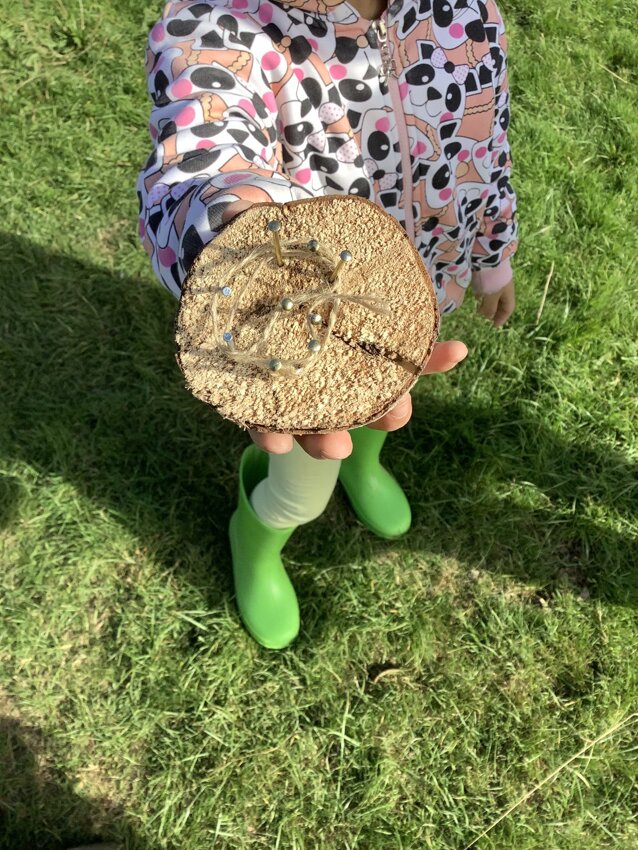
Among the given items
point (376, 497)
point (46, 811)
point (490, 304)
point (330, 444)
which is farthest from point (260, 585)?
point (330, 444)

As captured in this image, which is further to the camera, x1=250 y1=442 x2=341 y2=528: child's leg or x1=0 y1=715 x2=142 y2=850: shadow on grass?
x1=0 y1=715 x2=142 y2=850: shadow on grass

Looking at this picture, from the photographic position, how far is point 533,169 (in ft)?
9.43

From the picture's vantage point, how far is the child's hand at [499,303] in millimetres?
1944

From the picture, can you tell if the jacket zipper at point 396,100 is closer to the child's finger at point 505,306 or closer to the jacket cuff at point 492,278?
the jacket cuff at point 492,278

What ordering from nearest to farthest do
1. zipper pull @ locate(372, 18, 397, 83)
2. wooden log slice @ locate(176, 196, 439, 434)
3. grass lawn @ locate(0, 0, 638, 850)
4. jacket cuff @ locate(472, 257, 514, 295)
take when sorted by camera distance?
1. wooden log slice @ locate(176, 196, 439, 434)
2. zipper pull @ locate(372, 18, 397, 83)
3. jacket cuff @ locate(472, 257, 514, 295)
4. grass lawn @ locate(0, 0, 638, 850)

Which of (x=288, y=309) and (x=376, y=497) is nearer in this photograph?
(x=288, y=309)

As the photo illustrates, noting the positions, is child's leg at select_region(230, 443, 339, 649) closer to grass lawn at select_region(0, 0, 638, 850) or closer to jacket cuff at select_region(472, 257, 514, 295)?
grass lawn at select_region(0, 0, 638, 850)

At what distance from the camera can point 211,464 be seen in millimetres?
2414

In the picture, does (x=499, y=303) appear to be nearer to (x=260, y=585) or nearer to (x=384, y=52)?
(x=384, y=52)

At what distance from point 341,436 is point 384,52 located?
81 centimetres

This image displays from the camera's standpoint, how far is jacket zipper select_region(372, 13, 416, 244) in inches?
51.8

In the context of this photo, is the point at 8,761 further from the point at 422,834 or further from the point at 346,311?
the point at 346,311

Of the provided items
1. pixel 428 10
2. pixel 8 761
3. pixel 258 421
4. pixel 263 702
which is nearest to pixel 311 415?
pixel 258 421

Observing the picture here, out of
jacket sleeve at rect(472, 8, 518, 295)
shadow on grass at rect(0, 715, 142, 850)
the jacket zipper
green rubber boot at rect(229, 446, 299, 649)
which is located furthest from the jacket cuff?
shadow on grass at rect(0, 715, 142, 850)
